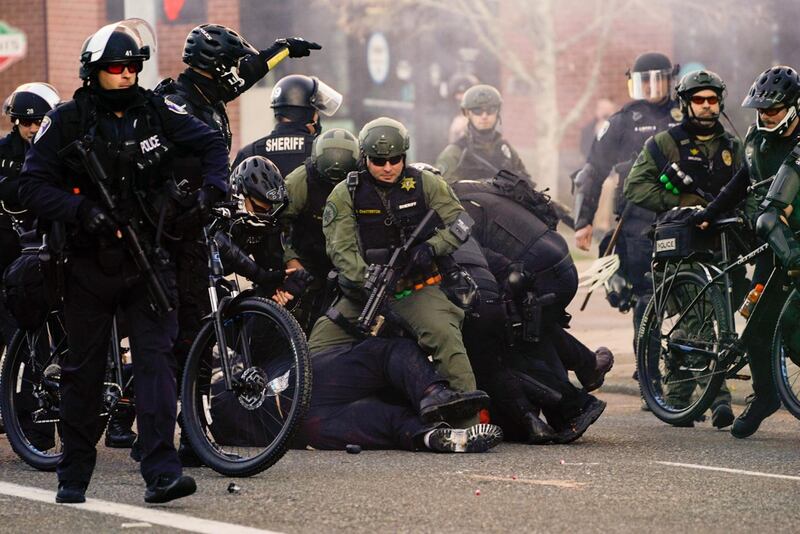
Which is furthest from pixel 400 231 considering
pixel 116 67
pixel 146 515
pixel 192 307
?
pixel 146 515

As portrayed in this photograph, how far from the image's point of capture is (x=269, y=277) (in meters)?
9.05

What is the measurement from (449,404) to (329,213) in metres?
1.10

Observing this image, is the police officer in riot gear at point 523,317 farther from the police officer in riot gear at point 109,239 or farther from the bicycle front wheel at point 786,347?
the police officer in riot gear at point 109,239

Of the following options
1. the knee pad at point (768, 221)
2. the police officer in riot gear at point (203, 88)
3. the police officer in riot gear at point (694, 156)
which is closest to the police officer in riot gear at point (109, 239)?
the police officer in riot gear at point (203, 88)

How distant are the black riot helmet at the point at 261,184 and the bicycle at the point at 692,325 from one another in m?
2.12

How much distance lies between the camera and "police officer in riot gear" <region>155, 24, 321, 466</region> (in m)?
8.13

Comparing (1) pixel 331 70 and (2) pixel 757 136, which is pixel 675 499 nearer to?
(2) pixel 757 136

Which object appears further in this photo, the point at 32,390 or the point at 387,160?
the point at 387,160

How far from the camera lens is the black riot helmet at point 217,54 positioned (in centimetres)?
866

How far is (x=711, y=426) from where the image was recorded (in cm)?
999

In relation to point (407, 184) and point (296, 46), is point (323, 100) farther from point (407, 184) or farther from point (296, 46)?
point (407, 184)

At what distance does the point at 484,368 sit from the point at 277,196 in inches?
52.7

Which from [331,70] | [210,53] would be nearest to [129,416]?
[210,53]

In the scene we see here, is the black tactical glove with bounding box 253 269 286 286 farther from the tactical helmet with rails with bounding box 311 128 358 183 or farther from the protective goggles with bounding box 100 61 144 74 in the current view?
the protective goggles with bounding box 100 61 144 74
